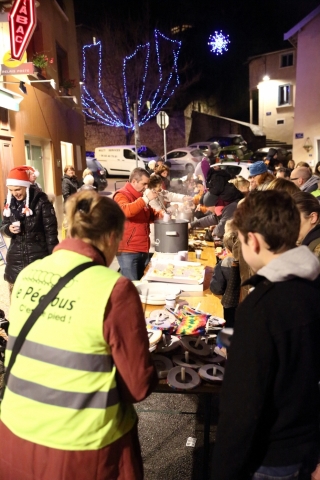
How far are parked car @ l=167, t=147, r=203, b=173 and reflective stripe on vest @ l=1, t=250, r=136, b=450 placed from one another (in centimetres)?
1812

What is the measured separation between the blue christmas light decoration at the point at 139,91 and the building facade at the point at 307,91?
9.09 m

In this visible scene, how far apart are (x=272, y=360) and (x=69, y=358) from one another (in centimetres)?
70

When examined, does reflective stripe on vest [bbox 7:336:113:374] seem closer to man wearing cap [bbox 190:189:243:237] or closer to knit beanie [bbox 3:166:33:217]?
knit beanie [bbox 3:166:33:217]

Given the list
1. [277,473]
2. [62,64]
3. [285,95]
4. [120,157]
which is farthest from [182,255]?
[285,95]

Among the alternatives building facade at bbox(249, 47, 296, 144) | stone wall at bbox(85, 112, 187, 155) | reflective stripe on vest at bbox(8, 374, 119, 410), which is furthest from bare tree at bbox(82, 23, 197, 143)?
reflective stripe on vest at bbox(8, 374, 119, 410)

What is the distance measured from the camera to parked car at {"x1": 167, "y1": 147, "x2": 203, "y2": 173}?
19.4 meters

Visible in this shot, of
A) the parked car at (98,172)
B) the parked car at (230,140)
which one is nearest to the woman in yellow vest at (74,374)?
the parked car at (98,172)

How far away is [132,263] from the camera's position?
15.5 ft

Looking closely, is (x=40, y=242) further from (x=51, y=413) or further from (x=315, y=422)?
(x=315, y=422)

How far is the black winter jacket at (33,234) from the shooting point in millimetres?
4164

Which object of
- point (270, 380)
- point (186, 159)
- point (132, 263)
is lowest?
point (132, 263)

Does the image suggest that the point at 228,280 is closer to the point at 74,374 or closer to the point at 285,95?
the point at 74,374

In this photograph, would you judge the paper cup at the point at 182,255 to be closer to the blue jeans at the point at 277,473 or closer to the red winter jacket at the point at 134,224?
the red winter jacket at the point at 134,224

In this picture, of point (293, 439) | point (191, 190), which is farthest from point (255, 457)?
point (191, 190)
